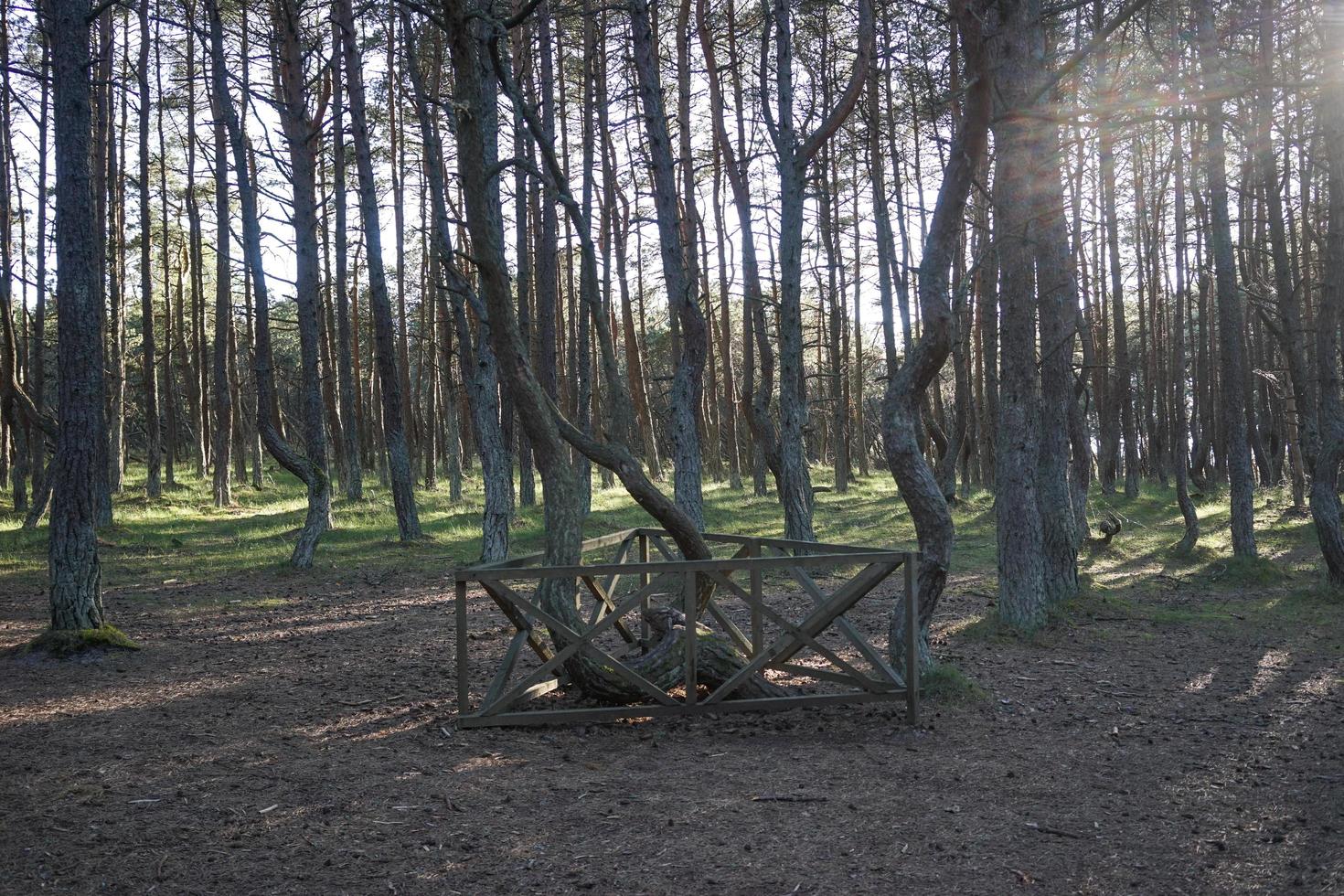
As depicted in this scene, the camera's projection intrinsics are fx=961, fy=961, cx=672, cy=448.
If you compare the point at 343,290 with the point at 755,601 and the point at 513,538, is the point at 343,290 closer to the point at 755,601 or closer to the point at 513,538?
the point at 513,538

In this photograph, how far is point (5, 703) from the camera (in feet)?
22.1

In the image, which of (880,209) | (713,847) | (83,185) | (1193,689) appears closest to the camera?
(713,847)

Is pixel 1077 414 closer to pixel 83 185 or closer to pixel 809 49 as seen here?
pixel 809 49

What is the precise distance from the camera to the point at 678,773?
215 inches

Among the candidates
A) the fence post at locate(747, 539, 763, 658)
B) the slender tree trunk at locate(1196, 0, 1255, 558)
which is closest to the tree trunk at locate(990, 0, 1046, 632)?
the fence post at locate(747, 539, 763, 658)

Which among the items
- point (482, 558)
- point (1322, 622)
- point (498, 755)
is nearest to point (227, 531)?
point (482, 558)

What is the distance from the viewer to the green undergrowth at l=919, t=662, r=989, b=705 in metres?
7.02

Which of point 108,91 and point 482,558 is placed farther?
point 108,91

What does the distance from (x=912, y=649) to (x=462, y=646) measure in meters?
2.94

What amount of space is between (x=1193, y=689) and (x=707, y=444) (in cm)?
2767

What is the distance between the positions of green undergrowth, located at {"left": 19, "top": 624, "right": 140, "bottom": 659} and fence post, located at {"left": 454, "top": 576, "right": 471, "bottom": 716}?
4111 millimetres

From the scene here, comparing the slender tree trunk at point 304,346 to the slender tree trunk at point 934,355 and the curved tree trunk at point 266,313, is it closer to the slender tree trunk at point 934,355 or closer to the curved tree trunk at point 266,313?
the curved tree trunk at point 266,313

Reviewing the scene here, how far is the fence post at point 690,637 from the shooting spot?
617 centimetres

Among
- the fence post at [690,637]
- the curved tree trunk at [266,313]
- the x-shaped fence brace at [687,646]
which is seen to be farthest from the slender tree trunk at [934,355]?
the curved tree trunk at [266,313]
